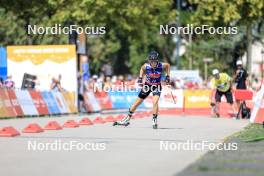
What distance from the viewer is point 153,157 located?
1257 cm

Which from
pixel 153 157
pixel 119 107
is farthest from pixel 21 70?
pixel 153 157

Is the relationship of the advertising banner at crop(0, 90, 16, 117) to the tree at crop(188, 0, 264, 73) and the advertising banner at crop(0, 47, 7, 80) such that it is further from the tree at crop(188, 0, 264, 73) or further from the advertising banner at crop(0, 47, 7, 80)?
the tree at crop(188, 0, 264, 73)

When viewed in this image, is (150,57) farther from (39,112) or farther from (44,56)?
(44,56)

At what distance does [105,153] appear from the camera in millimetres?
13195

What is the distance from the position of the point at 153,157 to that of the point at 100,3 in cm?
2986

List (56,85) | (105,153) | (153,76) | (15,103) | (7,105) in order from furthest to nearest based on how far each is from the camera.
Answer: (56,85) → (15,103) → (7,105) → (153,76) → (105,153)

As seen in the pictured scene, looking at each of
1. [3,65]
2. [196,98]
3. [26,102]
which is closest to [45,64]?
[3,65]

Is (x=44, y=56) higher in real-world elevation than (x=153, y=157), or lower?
higher

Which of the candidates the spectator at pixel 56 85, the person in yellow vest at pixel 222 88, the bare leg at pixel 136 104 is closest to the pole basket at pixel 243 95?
the person in yellow vest at pixel 222 88

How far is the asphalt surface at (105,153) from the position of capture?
35.8 feet

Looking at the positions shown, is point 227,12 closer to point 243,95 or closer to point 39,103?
point 243,95

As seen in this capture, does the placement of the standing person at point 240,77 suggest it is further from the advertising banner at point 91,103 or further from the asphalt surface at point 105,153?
the asphalt surface at point 105,153

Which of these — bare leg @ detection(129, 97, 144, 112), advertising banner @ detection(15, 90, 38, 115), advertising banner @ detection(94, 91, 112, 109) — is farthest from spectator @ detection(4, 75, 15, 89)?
bare leg @ detection(129, 97, 144, 112)

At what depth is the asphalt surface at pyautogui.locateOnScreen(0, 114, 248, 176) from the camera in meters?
10.9
